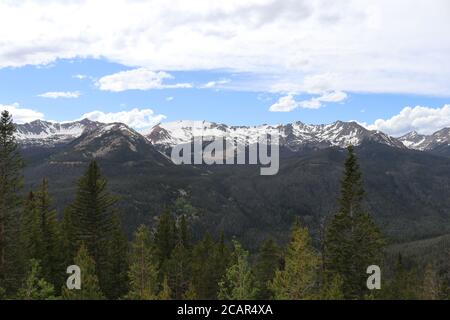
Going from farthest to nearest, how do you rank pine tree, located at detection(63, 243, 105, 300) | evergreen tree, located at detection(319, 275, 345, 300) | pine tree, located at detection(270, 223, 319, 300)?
pine tree, located at detection(270, 223, 319, 300) < pine tree, located at detection(63, 243, 105, 300) < evergreen tree, located at detection(319, 275, 345, 300)

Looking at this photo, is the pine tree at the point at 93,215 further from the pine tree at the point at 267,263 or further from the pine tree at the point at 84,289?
the pine tree at the point at 267,263

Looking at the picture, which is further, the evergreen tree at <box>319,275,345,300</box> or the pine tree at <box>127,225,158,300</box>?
the pine tree at <box>127,225,158,300</box>

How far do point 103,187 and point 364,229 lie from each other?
25.3 metres

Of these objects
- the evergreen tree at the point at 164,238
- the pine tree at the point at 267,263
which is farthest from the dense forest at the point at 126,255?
the evergreen tree at the point at 164,238

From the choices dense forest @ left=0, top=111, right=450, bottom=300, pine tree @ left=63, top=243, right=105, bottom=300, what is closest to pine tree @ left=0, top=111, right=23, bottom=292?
dense forest @ left=0, top=111, right=450, bottom=300

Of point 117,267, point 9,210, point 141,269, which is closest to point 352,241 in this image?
point 141,269

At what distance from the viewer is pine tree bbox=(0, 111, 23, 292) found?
121 feet

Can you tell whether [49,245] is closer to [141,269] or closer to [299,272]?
[141,269]

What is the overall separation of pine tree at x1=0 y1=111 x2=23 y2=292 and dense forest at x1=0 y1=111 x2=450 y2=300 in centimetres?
7

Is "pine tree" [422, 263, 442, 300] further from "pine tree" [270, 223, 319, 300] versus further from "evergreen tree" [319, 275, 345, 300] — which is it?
"pine tree" [270, 223, 319, 300]

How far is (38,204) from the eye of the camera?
50188 mm

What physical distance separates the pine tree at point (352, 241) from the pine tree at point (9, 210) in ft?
83.4
